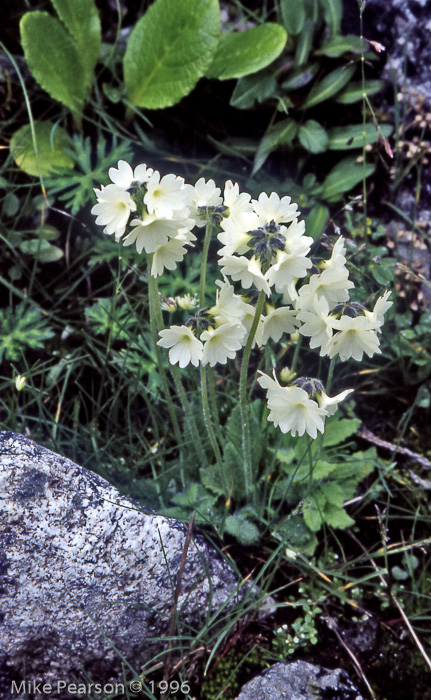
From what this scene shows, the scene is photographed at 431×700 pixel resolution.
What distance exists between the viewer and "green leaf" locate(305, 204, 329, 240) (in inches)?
108

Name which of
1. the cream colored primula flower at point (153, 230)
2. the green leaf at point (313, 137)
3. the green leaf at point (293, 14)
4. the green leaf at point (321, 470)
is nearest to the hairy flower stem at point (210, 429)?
the green leaf at point (321, 470)

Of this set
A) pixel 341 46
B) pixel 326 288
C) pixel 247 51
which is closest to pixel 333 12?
pixel 341 46

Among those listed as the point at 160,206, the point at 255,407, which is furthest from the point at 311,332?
the point at 255,407

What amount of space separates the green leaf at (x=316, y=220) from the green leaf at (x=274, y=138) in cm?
36

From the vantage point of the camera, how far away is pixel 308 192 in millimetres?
2875

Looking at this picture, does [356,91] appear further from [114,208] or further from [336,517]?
[336,517]

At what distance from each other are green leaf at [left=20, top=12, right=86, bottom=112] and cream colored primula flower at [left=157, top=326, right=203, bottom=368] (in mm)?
1775

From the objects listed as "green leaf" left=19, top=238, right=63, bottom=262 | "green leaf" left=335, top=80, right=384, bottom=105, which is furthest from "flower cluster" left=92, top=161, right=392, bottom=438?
"green leaf" left=335, top=80, right=384, bottom=105

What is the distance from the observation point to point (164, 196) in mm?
1475

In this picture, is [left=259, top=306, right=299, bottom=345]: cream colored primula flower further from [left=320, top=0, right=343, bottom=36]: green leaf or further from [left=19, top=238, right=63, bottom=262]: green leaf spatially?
[left=320, top=0, right=343, bottom=36]: green leaf

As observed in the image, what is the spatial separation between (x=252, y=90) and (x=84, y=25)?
2.97 ft

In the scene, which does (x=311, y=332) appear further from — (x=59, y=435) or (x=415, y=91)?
(x=415, y=91)

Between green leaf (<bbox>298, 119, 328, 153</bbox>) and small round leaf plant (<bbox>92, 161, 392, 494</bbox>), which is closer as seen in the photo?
small round leaf plant (<bbox>92, 161, 392, 494</bbox>)

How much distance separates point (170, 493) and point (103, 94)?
225 cm
